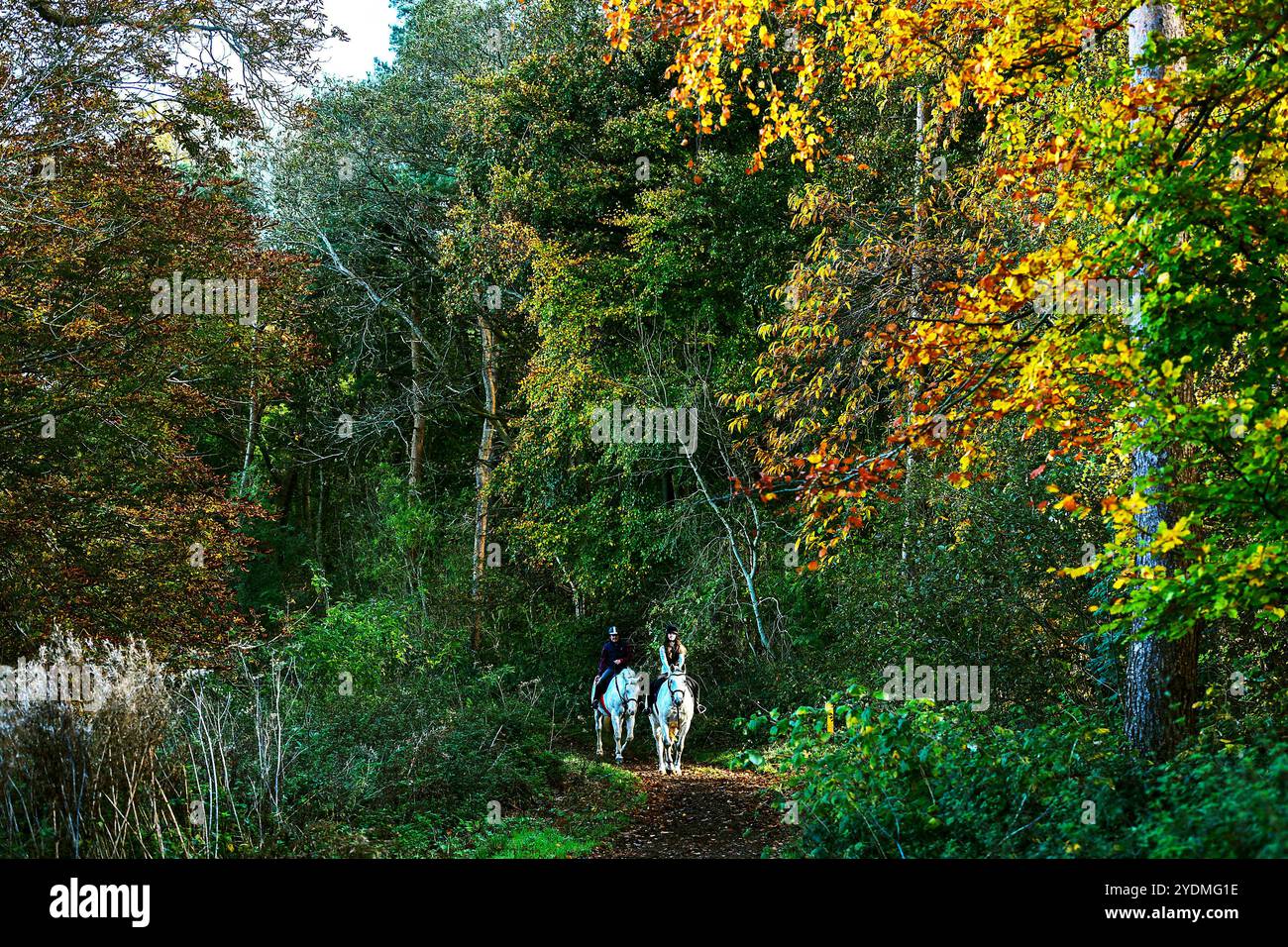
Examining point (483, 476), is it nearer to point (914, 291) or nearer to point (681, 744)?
point (681, 744)

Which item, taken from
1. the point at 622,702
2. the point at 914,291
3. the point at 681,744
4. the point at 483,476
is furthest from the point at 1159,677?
the point at 483,476

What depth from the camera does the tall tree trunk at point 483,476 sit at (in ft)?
62.0

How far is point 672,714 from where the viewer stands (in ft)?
43.8

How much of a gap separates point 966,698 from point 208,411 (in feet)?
29.9

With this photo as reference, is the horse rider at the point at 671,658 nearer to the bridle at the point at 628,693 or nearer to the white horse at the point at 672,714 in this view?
the white horse at the point at 672,714

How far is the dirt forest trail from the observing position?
30.2 ft

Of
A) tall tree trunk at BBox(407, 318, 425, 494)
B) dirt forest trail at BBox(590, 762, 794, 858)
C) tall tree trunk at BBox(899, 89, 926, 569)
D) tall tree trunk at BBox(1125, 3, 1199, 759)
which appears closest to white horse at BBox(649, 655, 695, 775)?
dirt forest trail at BBox(590, 762, 794, 858)

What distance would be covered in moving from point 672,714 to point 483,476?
25.7 feet

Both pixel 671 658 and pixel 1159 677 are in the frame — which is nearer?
pixel 1159 677

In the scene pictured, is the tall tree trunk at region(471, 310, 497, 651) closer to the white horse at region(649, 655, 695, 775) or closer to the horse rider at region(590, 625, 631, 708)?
the horse rider at region(590, 625, 631, 708)

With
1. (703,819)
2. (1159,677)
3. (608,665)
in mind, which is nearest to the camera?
(1159,677)

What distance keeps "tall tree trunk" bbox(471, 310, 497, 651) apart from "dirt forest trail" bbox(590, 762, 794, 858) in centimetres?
648
